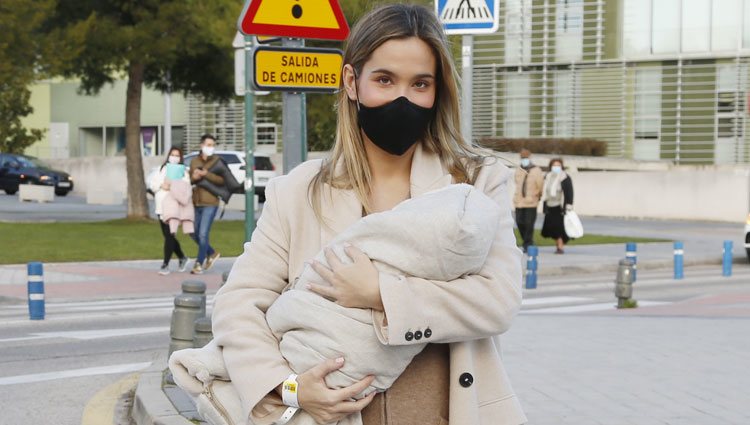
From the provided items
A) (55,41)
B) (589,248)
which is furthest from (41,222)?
(589,248)

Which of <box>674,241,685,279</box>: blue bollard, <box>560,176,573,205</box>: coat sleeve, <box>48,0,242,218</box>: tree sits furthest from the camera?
<box>48,0,242,218</box>: tree

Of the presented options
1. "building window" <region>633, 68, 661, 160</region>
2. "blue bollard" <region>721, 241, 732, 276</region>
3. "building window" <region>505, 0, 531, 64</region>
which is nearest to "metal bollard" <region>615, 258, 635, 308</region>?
"blue bollard" <region>721, 241, 732, 276</region>

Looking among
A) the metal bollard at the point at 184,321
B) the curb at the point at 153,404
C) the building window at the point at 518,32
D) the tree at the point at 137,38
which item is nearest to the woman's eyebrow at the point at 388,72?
the curb at the point at 153,404

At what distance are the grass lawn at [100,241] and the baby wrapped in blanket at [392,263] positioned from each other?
670 inches

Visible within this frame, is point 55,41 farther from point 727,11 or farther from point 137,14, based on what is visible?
point 727,11

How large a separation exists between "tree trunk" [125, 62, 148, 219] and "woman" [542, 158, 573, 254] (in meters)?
10.4

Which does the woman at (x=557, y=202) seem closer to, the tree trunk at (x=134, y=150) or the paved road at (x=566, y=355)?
the paved road at (x=566, y=355)

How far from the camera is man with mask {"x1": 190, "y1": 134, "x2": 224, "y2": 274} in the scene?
17.5 meters

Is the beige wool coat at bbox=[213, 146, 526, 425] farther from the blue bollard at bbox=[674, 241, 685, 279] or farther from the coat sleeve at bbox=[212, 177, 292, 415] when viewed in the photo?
the blue bollard at bbox=[674, 241, 685, 279]

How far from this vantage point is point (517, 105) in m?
43.1

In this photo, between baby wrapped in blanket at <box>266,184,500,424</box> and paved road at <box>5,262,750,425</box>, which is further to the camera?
paved road at <box>5,262,750,425</box>

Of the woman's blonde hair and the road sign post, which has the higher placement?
the road sign post

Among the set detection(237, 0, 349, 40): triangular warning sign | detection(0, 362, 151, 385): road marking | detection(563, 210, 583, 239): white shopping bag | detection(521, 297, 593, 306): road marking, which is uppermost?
detection(237, 0, 349, 40): triangular warning sign

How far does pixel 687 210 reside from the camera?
36.4 m
